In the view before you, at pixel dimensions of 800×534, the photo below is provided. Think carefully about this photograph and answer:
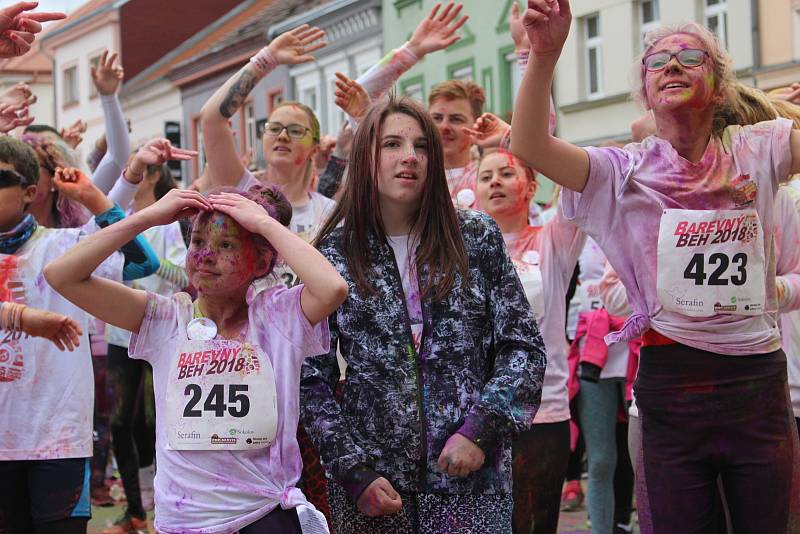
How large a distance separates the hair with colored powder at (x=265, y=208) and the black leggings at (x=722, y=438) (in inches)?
53.0

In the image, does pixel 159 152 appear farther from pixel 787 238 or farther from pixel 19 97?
pixel 787 238

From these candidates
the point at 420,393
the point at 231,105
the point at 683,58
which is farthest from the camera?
the point at 231,105

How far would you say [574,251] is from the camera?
5805 millimetres

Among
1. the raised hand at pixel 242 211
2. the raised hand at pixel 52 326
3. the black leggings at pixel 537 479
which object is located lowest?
the black leggings at pixel 537 479

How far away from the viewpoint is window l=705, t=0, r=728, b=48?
22.2 metres

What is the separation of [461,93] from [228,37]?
3585 centimetres

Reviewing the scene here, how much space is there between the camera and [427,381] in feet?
13.3

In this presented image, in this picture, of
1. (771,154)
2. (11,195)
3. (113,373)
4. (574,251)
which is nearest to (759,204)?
(771,154)

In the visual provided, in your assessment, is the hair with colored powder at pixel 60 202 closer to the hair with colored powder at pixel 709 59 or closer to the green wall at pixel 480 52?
the hair with colored powder at pixel 709 59

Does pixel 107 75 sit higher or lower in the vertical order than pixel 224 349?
higher

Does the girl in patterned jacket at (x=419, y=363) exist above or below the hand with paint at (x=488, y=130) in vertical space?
below

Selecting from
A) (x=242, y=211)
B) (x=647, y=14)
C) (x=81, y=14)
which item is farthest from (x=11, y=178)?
(x=81, y=14)

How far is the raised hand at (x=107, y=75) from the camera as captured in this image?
6816 millimetres

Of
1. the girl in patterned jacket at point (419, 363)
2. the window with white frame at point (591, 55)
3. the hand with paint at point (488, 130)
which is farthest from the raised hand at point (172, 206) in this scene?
the window with white frame at point (591, 55)
